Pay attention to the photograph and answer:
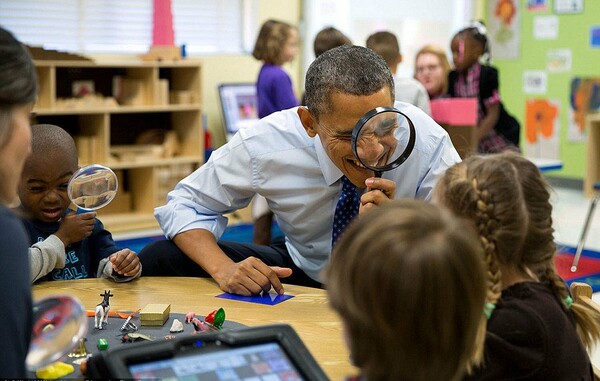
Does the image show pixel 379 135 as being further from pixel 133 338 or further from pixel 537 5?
pixel 537 5

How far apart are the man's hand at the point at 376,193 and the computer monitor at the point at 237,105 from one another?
17.3 ft

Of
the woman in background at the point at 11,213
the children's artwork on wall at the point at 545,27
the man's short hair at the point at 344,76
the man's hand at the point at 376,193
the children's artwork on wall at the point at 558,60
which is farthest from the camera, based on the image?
the children's artwork on wall at the point at 545,27

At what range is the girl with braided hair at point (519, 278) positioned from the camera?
1.46 meters

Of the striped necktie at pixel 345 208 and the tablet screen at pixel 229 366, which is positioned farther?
the striped necktie at pixel 345 208

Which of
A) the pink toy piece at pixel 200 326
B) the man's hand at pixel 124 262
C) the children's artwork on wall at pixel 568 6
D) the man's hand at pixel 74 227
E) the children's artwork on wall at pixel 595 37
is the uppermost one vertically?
the children's artwork on wall at pixel 568 6

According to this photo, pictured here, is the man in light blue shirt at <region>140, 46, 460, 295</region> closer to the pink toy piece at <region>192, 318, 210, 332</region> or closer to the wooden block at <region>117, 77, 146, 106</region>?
the pink toy piece at <region>192, 318, 210, 332</region>

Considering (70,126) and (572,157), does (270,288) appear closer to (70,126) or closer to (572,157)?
A: (70,126)

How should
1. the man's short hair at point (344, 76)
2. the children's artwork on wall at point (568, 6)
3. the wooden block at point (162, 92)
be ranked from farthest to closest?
the children's artwork on wall at point (568, 6), the wooden block at point (162, 92), the man's short hair at point (344, 76)

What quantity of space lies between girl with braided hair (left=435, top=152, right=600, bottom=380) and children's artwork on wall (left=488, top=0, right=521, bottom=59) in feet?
26.5

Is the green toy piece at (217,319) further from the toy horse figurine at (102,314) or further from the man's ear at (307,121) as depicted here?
the man's ear at (307,121)

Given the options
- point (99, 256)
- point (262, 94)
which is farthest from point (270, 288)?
point (262, 94)

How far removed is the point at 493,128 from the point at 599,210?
1.86m

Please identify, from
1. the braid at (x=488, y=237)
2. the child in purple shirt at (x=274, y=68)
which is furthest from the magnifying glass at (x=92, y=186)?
the child in purple shirt at (x=274, y=68)

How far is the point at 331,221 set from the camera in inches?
102
